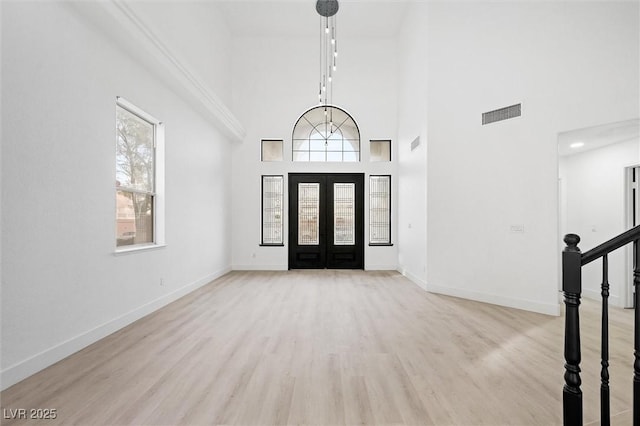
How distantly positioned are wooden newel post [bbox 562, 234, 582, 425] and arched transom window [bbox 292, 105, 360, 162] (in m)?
6.74

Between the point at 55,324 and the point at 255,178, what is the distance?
220 inches

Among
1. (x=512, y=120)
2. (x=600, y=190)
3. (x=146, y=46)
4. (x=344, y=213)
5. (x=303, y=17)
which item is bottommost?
(x=344, y=213)

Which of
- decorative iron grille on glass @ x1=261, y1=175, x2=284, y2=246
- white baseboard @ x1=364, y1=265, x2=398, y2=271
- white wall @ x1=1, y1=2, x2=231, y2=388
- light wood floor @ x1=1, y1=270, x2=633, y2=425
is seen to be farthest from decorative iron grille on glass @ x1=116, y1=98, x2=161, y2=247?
white baseboard @ x1=364, y1=265, x2=398, y2=271

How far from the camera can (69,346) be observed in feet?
9.64

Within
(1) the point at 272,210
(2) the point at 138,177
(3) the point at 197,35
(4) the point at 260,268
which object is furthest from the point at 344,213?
(2) the point at 138,177

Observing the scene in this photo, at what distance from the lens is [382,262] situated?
8.05 metres

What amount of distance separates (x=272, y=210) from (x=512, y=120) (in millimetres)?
5252

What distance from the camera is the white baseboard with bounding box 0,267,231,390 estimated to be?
2.41 metres

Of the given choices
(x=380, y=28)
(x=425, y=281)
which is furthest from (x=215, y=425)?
(x=380, y=28)

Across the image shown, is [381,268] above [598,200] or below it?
below

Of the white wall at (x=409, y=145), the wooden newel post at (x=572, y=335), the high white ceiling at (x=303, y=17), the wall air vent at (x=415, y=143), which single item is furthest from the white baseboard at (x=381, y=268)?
the wooden newel post at (x=572, y=335)

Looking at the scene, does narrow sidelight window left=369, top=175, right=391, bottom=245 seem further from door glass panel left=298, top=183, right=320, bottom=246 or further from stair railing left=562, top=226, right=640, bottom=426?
stair railing left=562, top=226, right=640, bottom=426

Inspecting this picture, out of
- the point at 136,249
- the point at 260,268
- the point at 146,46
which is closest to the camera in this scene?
the point at 146,46

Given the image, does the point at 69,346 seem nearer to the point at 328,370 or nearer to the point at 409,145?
the point at 328,370
